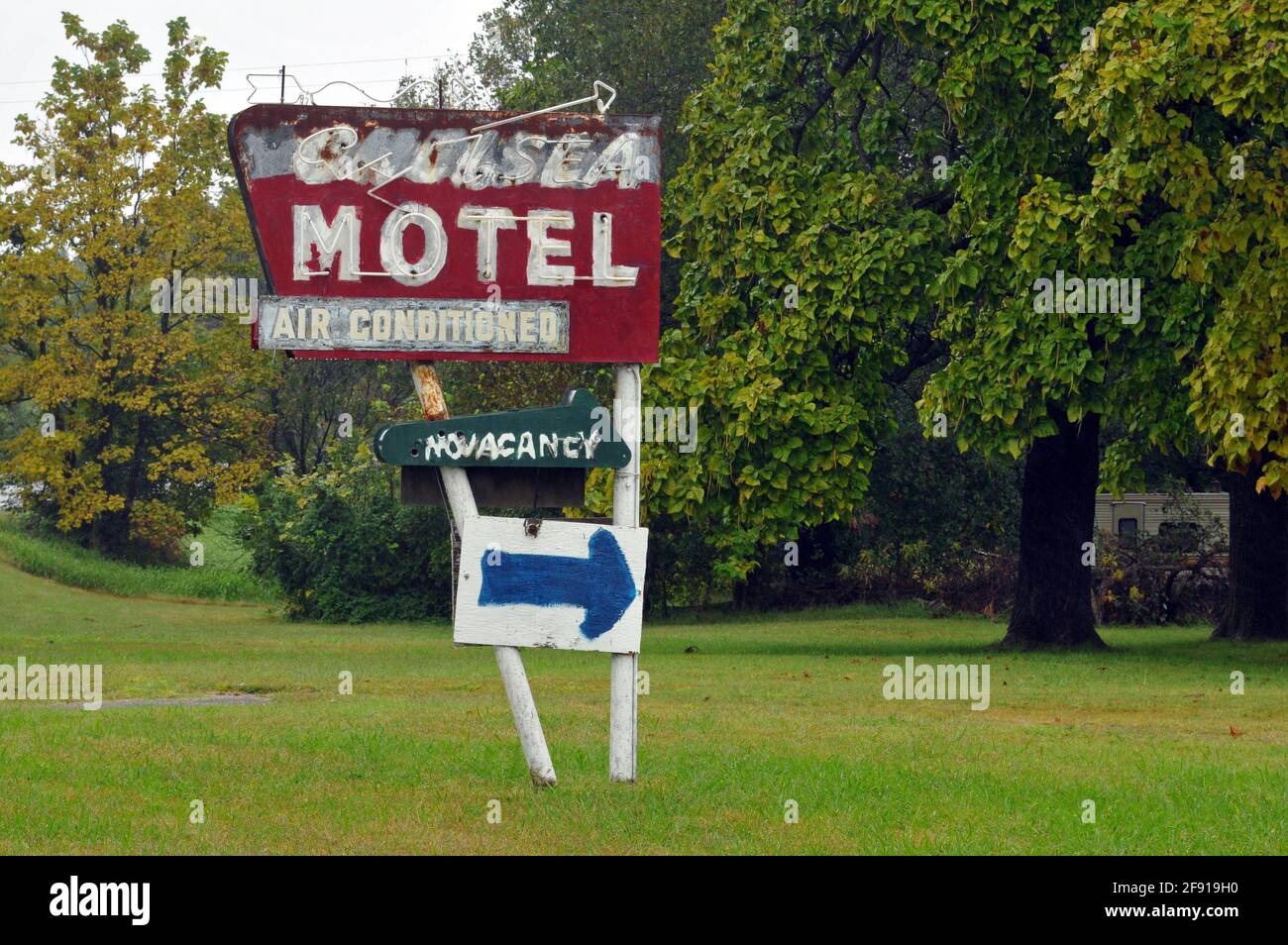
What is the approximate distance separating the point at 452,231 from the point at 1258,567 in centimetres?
2310

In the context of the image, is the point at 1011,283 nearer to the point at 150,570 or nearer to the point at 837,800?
the point at 837,800

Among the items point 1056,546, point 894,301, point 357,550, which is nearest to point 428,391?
point 894,301

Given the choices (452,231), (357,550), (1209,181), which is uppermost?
(1209,181)

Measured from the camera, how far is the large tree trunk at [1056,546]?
96.4 ft

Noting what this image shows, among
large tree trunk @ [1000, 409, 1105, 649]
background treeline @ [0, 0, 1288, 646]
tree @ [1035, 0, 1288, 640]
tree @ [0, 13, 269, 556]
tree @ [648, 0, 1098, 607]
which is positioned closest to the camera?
tree @ [1035, 0, 1288, 640]

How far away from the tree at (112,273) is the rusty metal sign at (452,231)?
34.3 m

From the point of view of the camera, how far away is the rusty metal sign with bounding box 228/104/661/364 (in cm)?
1244

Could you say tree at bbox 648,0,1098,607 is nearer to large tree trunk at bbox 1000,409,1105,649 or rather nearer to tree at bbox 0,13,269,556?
large tree trunk at bbox 1000,409,1105,649

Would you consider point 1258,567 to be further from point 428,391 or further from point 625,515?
point 428,391

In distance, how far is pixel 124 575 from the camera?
48688 millimetres

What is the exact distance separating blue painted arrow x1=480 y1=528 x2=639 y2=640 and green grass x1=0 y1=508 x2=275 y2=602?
35284 mm

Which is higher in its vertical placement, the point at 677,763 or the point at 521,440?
the point at 521,440

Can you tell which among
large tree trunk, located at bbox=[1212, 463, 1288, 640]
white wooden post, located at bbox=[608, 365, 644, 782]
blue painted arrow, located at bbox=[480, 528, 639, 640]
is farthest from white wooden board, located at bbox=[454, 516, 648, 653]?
large tree trunk, located at bbox=[1212, 463, 1288, 640]

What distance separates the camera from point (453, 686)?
75.2 ft
